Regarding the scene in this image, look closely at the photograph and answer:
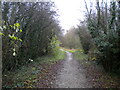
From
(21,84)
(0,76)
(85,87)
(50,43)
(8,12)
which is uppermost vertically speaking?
(8,12)

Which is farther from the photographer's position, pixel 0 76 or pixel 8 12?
pixel 8 12

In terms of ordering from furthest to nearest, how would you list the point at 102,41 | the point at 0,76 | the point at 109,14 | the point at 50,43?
the point at 50,43
the point at 109,14
the point at 102,41
the point at 0,76

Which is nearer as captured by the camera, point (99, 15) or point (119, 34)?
point (119, 34)

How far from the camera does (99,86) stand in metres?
5.32

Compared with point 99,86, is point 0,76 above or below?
above

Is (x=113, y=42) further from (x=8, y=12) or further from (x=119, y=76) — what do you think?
(x=8, y=12)

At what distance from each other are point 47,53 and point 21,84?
915 cm

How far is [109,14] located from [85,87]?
466 centimetres

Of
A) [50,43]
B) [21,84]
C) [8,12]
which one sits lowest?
[21,84]

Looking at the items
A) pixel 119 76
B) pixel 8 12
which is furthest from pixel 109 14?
pixel 8 12

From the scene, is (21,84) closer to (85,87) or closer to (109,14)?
(85,87)

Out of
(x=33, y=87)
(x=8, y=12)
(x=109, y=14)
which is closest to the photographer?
(x=33, y=87)

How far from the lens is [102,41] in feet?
21.3

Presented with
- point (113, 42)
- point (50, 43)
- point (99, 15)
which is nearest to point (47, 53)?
point (50, 43)
